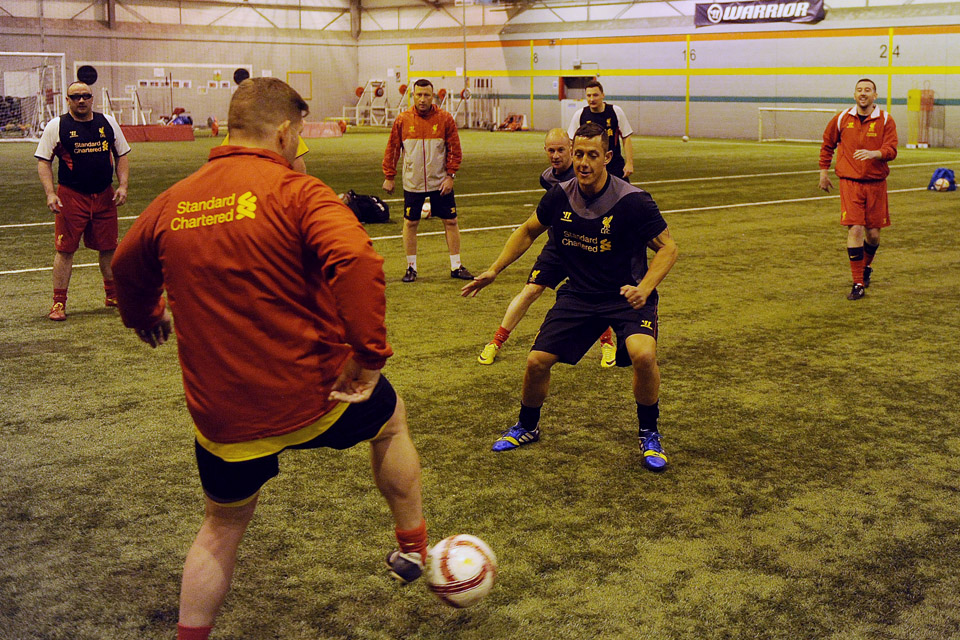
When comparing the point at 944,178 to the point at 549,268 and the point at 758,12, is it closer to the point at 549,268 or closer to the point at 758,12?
the point at 549,268

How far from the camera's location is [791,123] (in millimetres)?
33375

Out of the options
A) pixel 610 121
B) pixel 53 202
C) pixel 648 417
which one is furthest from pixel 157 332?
pixel 610 121

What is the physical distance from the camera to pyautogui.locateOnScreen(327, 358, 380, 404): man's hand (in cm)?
289

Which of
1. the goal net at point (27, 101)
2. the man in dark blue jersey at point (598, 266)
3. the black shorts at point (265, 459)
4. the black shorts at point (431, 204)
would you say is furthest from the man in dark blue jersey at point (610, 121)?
the goal net at point (27, 101)

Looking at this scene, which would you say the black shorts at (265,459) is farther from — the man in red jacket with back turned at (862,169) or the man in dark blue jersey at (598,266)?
the man in red jacket with back turned at (862,169)

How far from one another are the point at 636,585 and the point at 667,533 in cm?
56

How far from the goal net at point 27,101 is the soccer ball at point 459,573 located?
1279 inches

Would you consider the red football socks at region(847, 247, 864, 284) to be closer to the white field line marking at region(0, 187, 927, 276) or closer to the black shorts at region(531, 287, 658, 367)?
the black shorts at region(531, 287, 658, 367)

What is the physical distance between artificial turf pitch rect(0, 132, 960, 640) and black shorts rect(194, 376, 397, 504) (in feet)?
2.63

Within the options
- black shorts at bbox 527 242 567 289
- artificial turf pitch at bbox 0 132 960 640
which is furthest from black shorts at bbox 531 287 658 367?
black shorts at bbox 527 242 567 289

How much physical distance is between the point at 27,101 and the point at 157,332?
34.7m

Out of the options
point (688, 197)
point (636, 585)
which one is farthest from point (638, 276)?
point (688, 197)

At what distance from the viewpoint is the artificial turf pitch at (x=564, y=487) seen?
375 centimetres

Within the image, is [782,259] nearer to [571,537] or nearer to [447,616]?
[571,537]
